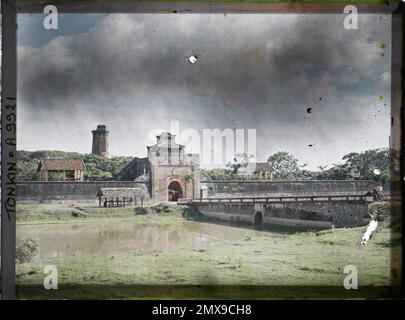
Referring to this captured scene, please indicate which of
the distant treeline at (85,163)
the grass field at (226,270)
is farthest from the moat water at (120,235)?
the distant treeline at (85,163)

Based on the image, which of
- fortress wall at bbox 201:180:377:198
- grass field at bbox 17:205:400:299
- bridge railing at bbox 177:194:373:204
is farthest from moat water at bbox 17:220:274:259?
fortress wall at bbox 201:180:377:198

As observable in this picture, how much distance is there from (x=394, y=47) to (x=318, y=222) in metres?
1.57

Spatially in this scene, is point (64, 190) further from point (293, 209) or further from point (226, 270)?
point (293, 209)

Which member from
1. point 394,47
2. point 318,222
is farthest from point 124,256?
point 394,47

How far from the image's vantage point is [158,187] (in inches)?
147

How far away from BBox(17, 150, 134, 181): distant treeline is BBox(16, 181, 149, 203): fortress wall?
0.06 meters

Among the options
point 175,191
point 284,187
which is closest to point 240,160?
point 284,187

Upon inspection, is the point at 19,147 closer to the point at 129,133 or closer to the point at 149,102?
the point at 129,133

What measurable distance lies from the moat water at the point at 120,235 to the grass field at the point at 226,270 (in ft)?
0.16

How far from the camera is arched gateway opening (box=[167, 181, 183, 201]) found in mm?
3650

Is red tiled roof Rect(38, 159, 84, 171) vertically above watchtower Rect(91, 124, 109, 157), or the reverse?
watchtower Rect(91, 124, 109, 157)

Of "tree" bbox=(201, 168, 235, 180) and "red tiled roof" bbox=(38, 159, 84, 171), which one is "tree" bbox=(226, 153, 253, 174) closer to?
"tree" bbox=(201, 168, 235, 180)

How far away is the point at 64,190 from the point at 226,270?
1.52m

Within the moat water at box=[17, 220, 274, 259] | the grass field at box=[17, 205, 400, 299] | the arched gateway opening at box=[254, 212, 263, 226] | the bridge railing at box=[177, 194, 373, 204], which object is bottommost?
the grass field at box=[17, 205, 400, 299]
